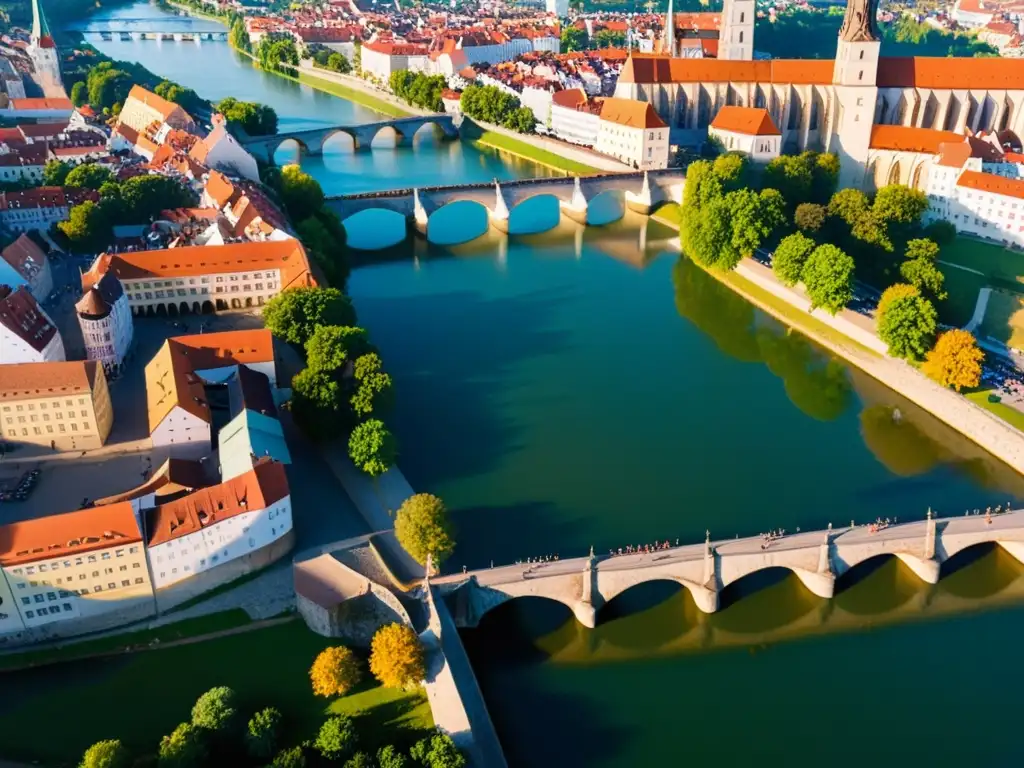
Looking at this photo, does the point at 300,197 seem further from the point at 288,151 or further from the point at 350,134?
the point at 288,151

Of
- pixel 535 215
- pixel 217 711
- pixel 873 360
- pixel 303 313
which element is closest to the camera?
pixel 217 711

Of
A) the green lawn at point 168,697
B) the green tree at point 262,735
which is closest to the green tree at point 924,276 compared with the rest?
the green lawn at point 168,697

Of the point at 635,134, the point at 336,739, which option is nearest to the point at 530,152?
the point at 635,134

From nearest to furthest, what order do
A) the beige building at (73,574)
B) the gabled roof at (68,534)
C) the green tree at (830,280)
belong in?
the gabled roof at (68,534)
the beige building at (73,574)
the green tree at (830,280)

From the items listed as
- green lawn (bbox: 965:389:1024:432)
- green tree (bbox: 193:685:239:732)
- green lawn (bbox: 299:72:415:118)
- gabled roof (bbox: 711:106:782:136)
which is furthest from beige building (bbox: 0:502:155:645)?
green lawn (bbox: 299:72:415:118)

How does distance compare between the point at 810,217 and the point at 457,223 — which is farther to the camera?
the point at 457,223

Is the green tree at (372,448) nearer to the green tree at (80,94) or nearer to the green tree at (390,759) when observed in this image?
the green tree at (390,759)

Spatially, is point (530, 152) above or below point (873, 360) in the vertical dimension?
above
